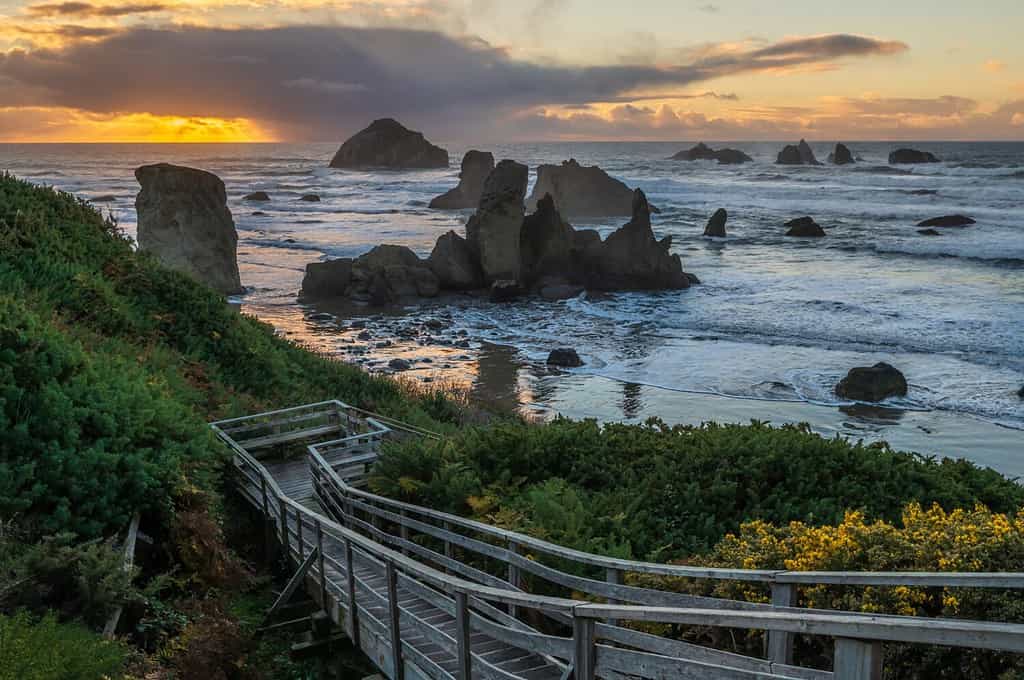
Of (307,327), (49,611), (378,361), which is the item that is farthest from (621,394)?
(49,611)

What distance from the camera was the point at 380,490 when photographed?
516 inches

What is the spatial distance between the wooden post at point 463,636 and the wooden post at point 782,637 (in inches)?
90.1

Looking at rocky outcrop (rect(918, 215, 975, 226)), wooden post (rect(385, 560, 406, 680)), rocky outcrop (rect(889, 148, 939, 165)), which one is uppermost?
rocky outcrop (rect(889, 148, 939, 165))

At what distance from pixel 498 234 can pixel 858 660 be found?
160ft

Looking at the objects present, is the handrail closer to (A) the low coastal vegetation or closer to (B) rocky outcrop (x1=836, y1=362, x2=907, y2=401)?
(A) the low coastal vegetation

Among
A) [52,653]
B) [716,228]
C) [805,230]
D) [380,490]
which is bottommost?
[380,490]

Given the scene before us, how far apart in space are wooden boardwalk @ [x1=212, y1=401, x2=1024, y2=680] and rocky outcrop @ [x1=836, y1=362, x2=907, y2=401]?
1748 centimetres

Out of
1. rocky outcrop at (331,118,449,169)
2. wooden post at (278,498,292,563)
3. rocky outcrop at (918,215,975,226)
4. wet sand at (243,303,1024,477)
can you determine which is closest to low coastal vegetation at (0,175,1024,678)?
wooden post at (278,498,292,563)

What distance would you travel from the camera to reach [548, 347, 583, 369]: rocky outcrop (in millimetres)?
34625

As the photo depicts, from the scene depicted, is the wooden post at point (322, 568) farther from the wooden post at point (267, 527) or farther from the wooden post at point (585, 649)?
the wooden post at point (585, 649)

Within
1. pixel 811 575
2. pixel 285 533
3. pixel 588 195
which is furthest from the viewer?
pixel 588 195

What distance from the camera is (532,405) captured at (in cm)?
2938

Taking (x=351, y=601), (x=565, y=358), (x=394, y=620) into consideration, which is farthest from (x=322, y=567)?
(x=565, y=358)

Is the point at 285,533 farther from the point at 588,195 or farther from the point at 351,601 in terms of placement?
the point at 588,195
